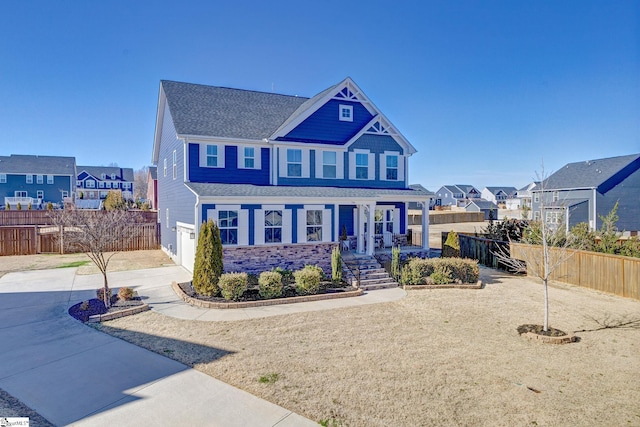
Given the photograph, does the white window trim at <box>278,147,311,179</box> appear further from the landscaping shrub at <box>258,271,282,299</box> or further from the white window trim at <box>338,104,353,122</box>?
the landscaping shrub at <box>258,271,282,299</box>

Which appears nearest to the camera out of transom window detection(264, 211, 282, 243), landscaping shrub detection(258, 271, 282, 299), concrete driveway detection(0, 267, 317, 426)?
concrete driveway detection(0, 267, 317, 426)

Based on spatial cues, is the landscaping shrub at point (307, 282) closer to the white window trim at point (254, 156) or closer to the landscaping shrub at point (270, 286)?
the landscaping shrub at point (270, 286)

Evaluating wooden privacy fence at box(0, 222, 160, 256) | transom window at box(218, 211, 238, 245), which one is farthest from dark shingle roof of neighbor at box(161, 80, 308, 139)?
wooden privacy fence at box(0, 222, 160, 256)

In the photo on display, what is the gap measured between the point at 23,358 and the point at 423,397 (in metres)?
8.15

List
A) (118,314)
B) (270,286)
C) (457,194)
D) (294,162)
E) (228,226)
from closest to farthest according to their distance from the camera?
(118,314) → (270,286) → (228,226) → (294,162) → (457,194)

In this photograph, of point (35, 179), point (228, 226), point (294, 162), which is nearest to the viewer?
point (228, 226)

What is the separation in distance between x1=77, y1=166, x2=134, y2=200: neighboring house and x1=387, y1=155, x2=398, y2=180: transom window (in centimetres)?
5751

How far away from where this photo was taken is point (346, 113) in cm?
2017

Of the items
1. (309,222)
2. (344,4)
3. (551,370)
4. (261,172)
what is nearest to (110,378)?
(551,370)

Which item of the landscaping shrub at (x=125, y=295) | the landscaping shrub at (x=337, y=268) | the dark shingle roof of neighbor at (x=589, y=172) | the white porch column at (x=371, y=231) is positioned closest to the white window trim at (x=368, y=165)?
the white porch column at (x=371, y=231)

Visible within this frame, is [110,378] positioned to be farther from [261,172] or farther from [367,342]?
[261,172]

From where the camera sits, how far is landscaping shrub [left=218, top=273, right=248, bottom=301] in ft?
40.7

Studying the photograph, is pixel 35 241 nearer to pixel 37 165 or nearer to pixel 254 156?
pixel 254 156

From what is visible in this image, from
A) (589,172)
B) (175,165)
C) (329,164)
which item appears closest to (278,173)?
(329,164)
